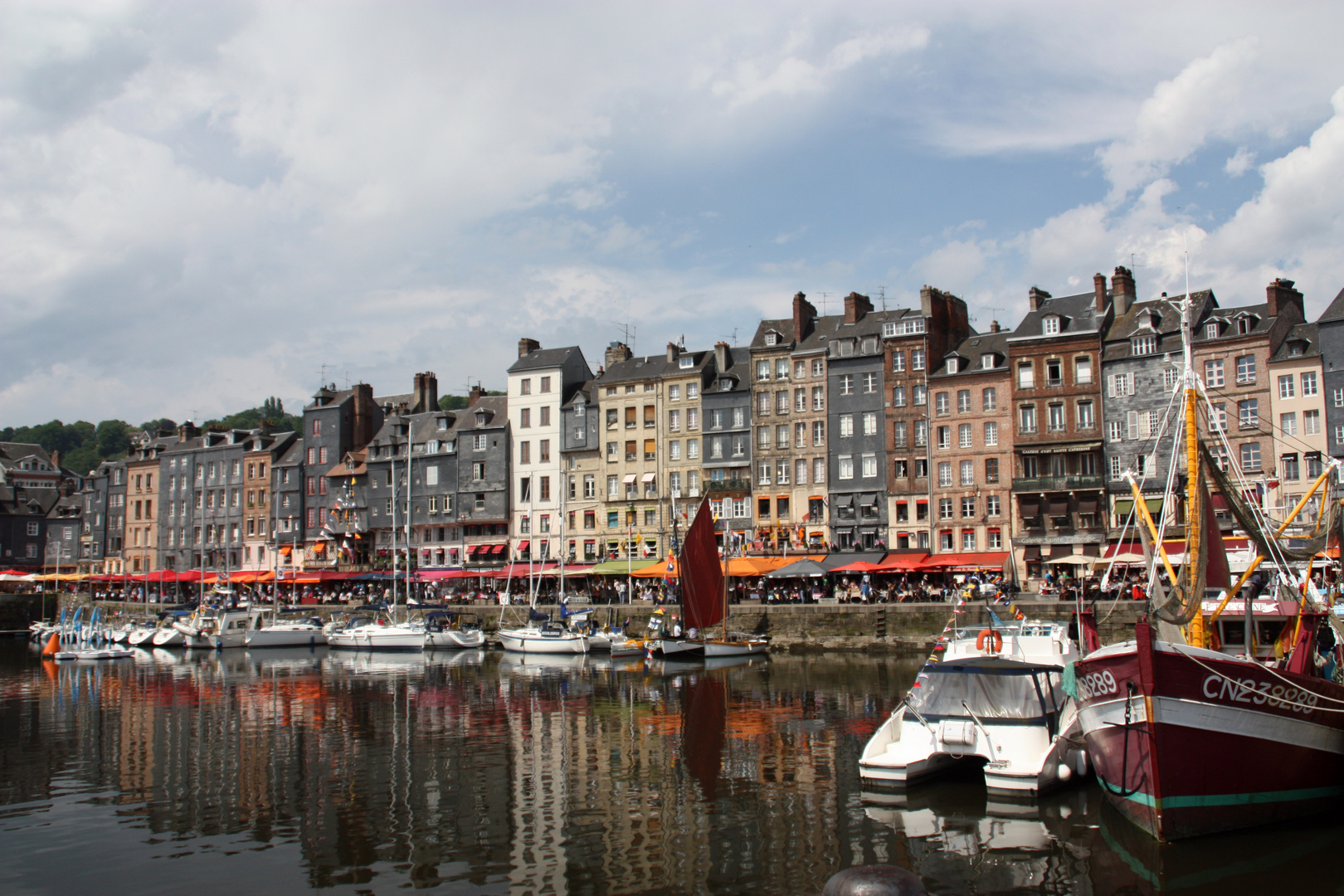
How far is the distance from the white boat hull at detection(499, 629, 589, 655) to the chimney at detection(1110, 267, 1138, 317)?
39576 mm

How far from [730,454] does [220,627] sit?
37.1 m

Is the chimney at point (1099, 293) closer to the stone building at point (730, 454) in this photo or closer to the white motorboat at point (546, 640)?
the stone building at point (730, 454)

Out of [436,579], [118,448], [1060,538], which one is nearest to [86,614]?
[436,579]

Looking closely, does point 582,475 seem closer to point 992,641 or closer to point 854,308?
point 854,308

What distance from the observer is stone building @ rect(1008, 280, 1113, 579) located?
64.1 meters

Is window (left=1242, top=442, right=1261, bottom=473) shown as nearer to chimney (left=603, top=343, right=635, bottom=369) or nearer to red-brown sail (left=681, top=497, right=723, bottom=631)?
red-brown sail (left=681, top=497, right=723, bottom=631)

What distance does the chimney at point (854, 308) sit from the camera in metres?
76.6

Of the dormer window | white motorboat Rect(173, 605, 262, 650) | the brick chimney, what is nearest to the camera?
the dormer window

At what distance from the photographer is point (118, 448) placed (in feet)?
611

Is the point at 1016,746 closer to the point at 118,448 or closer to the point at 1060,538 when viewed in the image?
the point at 1060,538

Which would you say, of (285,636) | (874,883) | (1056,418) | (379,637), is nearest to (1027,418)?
(1056,418)

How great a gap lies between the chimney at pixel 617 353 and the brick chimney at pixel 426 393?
2002cm

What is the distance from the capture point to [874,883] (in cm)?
834

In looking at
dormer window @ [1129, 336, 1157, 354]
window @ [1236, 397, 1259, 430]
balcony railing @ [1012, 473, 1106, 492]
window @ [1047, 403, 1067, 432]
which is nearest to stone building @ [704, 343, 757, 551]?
balcony railing @ [1012, 473, 1106, 492]
